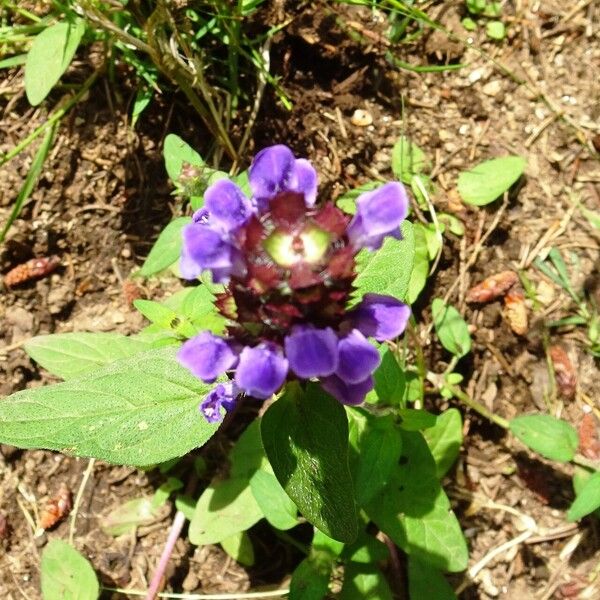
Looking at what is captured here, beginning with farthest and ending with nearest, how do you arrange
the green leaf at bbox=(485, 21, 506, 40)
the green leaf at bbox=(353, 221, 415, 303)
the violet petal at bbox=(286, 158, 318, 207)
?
1. the green leaf at bbox=(485, 21, 506, 40)
2. the green leaf at bbox=(353, 221, 415, 303)
3. the violet petal at bbox=(286, 158, 318, 207)

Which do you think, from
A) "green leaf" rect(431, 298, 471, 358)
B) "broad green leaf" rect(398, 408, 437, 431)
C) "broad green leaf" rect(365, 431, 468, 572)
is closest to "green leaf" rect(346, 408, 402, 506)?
"broad green leaf" rect(398, 408, 437, 431)

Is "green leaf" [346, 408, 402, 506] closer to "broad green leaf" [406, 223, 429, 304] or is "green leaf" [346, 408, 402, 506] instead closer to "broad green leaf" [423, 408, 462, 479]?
"broad green leaf" [423, 408, 462, 479]

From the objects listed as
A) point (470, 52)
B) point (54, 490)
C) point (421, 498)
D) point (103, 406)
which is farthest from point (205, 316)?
point (470, 52)

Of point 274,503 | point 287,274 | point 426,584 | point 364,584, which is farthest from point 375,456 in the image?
point 287,274

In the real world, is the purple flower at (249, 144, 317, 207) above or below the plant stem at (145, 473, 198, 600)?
above

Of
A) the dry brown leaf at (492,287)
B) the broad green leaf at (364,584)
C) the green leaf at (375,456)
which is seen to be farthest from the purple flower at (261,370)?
the dry brown leaf at (492,287)

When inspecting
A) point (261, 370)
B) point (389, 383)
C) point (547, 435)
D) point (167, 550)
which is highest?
point (261, 370)

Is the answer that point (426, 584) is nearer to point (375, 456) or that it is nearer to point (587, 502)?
point (587, 502)
